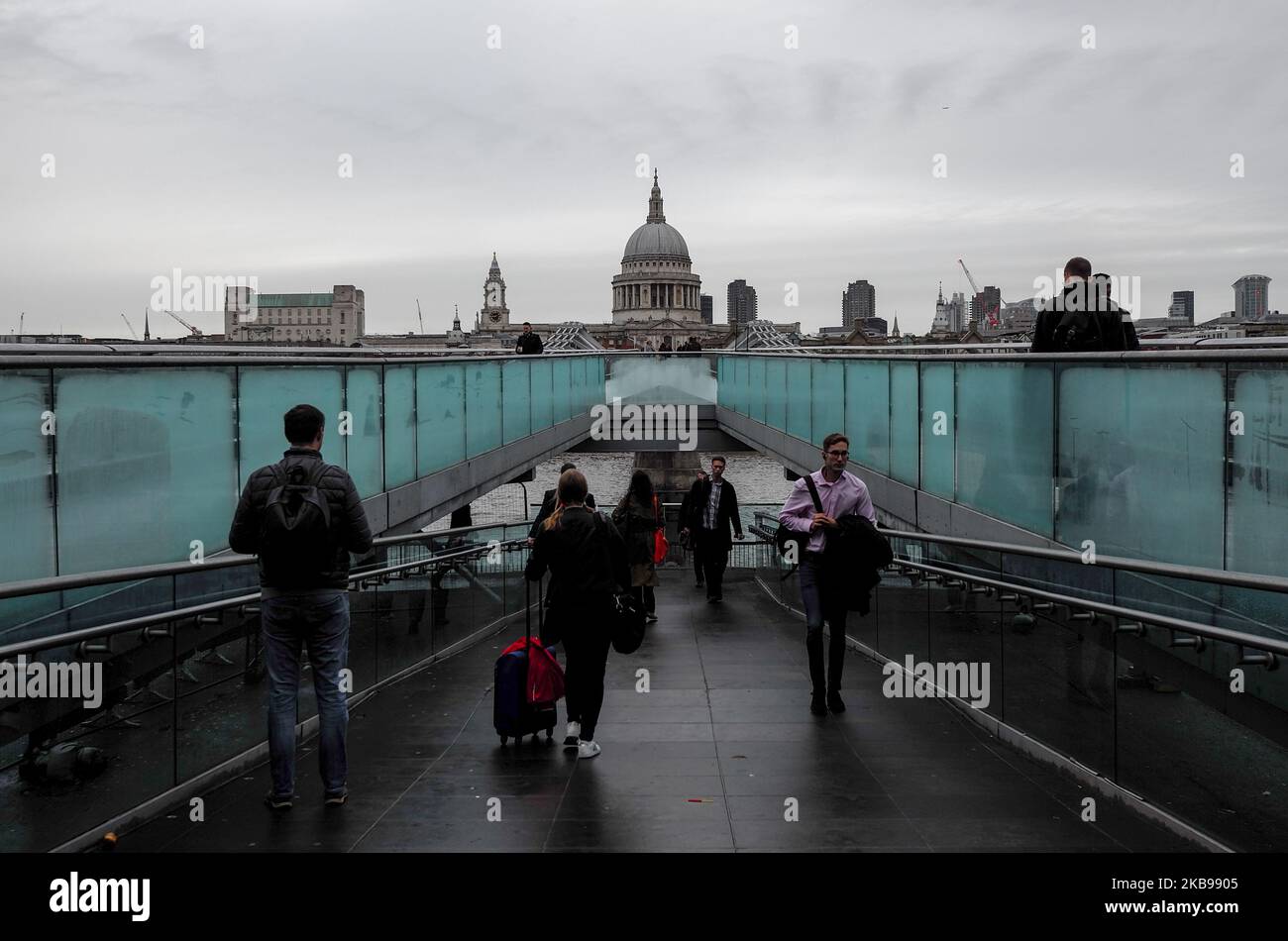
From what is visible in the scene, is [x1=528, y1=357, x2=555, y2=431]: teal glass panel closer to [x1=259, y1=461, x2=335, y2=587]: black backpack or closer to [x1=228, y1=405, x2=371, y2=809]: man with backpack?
[x1=228, y1=405, x2=371, y2=809]: man with backpack

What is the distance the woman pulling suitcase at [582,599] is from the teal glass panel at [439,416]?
7.31 metres

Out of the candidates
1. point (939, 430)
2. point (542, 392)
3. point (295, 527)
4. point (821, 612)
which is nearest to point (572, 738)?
point (821, 612)

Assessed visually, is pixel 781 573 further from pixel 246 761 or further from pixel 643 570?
pixel 246 761

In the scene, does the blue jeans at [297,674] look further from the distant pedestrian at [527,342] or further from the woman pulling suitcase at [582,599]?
the distant pedestrian at [527,342]

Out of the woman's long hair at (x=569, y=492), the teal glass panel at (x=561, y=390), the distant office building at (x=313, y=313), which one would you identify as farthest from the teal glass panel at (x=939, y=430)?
the distant office building at (x=313, y=313)

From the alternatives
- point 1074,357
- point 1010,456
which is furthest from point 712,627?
point 1074,357

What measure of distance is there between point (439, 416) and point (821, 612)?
7.99 metres

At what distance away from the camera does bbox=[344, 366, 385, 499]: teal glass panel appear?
12266 millimetres

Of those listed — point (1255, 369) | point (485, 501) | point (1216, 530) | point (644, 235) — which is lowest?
point (485, 501)

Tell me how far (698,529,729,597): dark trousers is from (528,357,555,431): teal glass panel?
7778 millimetres

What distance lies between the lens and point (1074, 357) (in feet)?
28.9

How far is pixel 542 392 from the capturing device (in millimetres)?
Answer: 23031

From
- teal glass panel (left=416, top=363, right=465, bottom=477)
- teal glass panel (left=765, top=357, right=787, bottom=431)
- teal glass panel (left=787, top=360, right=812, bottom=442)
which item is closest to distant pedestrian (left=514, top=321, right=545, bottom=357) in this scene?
teal glass panel (left=765, top=357, right=787, bottom=431)

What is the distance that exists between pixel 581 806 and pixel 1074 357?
464 centimetres
